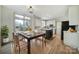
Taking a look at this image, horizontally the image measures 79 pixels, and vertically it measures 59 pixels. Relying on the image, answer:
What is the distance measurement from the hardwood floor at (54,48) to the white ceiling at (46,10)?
0.46m

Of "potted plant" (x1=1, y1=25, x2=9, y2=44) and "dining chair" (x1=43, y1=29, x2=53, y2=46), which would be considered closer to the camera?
"potted plant" (x1=1, y1=25, x2=9, y2=44)

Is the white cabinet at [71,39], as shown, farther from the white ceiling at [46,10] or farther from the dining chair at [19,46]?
the dining chair at [19,46]

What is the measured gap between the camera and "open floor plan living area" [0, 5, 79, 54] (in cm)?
205

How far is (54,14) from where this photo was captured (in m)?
2.12

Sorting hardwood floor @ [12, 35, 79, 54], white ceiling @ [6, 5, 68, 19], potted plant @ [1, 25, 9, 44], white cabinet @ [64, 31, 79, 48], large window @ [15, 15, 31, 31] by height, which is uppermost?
white ceiling @ [6, 5, 68, 19]

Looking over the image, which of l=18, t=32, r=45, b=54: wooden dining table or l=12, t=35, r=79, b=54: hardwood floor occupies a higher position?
l=18, t=32, r=45, b=54: wooden dining table

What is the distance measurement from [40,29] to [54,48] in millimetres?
473

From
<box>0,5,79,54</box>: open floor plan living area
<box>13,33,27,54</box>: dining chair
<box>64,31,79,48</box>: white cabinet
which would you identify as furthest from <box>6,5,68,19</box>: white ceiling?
<box>13,33,27,54</box>: dining chair

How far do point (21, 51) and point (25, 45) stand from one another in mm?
147

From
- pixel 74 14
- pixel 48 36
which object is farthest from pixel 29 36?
pixel 74 14

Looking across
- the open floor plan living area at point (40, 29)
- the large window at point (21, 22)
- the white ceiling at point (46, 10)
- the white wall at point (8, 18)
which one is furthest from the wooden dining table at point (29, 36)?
the white ceiling at point (46, 10)

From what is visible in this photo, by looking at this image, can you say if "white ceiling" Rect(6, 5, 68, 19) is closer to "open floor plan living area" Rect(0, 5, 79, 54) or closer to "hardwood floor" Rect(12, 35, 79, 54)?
"open floor plan living area" Rect(0, 5, 79, 54)

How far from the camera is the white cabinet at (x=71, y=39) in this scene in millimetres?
2068
